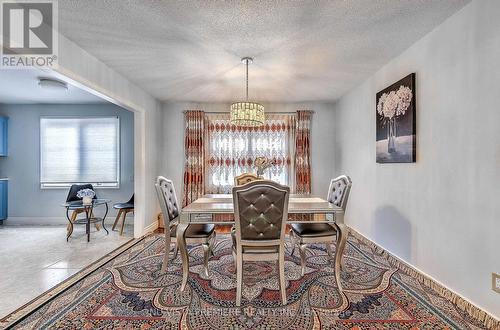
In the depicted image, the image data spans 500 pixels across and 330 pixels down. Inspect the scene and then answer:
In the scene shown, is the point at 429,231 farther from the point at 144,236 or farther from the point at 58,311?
the point at 144,236

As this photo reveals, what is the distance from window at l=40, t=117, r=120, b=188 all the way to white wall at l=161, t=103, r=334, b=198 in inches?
38.6

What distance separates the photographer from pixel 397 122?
2703 millimetres

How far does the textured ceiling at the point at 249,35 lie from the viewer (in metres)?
1.90

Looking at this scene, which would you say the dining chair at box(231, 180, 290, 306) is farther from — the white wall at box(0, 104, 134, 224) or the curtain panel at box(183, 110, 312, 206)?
the white wall at box(0, 104, 134, 224)

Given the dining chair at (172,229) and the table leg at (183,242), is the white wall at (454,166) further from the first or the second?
the table leg at (183,242)

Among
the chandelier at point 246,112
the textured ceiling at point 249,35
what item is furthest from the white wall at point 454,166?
the chandelier at point 246,112

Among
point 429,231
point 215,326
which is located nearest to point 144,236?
point 215,326

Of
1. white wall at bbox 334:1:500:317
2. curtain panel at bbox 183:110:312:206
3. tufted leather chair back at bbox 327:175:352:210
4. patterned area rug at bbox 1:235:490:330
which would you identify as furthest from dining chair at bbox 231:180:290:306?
curtain panel at bbox 183:110:312:206

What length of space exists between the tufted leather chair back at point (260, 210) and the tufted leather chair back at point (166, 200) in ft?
3.02

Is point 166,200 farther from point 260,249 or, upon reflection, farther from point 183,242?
point 260,249

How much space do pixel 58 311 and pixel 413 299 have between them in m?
2.89

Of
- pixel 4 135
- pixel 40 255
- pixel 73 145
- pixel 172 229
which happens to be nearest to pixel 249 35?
pixel 172 229

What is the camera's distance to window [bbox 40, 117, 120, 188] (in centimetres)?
462

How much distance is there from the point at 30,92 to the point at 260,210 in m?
4.66
